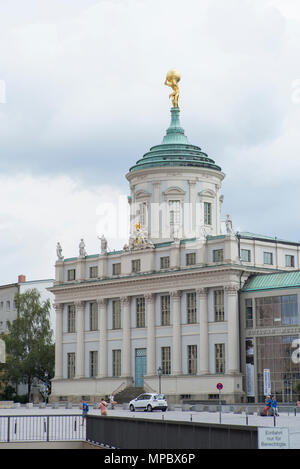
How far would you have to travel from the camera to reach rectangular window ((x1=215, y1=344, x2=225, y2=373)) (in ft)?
305

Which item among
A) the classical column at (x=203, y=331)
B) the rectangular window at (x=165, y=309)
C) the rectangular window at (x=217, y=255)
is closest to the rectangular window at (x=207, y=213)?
the rectangular window at (x=217, y=255)

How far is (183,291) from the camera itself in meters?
97.4

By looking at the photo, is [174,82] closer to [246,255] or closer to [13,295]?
[246,255]

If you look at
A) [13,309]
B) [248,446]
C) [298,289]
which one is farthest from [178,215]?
[248,446]

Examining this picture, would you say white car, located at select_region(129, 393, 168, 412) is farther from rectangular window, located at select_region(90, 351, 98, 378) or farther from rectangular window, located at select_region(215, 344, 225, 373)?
rectangular window, located at select_region(90, 351, 98, 378)

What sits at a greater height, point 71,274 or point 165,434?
point 71,274

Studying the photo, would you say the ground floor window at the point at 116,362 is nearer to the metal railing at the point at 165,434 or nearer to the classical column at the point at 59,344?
the classical column at the point at 59,344

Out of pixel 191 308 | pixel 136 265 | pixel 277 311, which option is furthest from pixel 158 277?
pixel 277 311

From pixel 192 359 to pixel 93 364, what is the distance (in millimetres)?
15518

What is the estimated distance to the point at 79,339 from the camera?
107125 millimetres

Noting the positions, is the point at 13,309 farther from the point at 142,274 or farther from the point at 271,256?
the point at 271,256

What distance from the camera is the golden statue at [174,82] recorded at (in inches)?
4358
